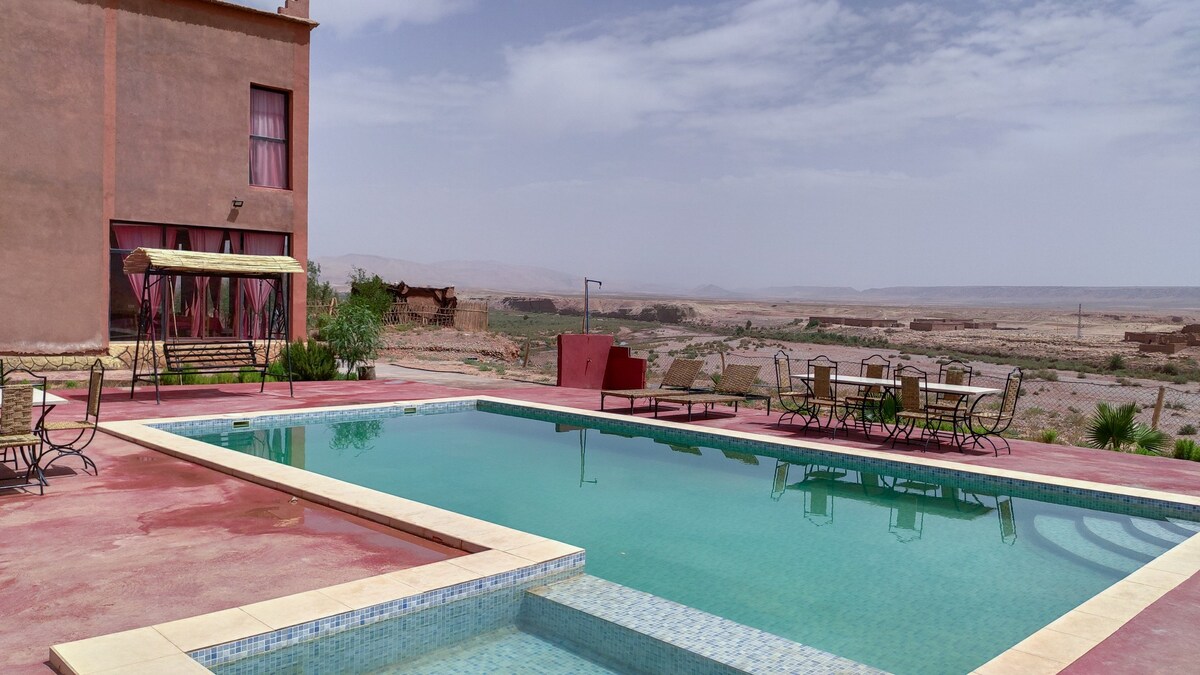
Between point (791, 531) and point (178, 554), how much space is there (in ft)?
15.5

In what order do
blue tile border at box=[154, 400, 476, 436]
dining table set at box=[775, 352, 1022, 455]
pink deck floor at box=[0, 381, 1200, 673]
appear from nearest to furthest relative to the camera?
pink deck floor at box=[0, 381, 1200, 673]
dining table set at box=[775, 352, 1022, 455]
blue tile border at box=[154, 400, 476, 436]

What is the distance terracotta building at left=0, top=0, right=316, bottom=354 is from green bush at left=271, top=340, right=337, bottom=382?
4.83 feet

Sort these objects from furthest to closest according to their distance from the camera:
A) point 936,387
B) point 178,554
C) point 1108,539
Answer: point 936,387
point 1108,539
point 178,554

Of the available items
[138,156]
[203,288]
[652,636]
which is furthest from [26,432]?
[203,288]

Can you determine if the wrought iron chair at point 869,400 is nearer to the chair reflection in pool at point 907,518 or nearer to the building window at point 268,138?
the chair reflection in pool at point 907,518

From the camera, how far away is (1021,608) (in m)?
5.63

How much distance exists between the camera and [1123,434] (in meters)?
11.5

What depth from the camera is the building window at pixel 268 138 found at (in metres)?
18.3

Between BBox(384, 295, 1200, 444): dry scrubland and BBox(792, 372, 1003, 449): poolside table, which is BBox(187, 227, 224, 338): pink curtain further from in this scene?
BBox(792, 372, 1003, 449): poolside table

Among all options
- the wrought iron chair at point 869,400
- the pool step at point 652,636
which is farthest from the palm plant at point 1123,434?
the pool step at point 652,636

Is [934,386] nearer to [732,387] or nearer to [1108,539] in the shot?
[732,387]

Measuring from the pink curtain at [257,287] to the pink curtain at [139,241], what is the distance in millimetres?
1635

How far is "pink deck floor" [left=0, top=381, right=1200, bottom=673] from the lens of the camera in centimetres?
431

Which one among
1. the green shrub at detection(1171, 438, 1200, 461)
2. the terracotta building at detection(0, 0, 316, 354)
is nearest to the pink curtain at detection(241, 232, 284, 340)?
the terracotta building at detection(0, 0, 316, 354)
